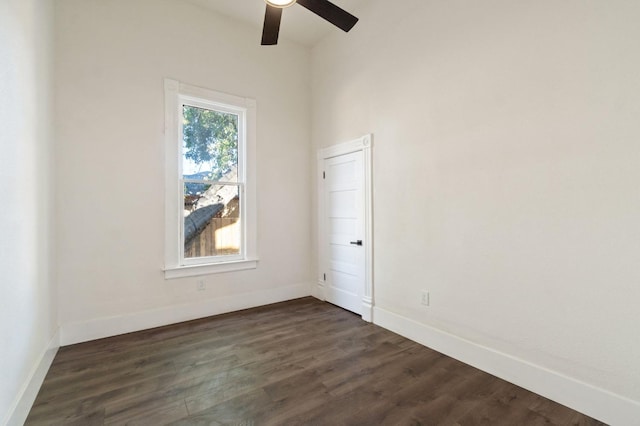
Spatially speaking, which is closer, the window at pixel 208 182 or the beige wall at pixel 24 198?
the beige wall at pixel 24 198

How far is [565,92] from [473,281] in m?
1.50

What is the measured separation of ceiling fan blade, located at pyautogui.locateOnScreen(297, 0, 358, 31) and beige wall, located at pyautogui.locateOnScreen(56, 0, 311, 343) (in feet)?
6.33

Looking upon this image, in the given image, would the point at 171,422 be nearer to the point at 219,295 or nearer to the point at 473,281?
the point at 219,295

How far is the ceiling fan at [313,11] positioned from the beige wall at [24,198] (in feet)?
4.98

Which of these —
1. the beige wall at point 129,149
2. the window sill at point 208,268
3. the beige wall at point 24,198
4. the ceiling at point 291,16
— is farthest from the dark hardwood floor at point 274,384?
the ceiling at point 291,16

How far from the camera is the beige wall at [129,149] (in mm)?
2855

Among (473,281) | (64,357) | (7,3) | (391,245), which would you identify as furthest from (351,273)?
(7,3)

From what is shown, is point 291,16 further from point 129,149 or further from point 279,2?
point 129,149

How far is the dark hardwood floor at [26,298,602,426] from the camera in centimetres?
182

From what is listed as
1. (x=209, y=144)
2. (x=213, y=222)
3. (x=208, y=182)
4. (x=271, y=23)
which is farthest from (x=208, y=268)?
(x=271, y=23)

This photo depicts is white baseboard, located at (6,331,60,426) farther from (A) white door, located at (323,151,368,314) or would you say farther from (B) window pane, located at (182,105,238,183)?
(A) white door, located at (323,151,368,314)

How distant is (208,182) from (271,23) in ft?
6.65

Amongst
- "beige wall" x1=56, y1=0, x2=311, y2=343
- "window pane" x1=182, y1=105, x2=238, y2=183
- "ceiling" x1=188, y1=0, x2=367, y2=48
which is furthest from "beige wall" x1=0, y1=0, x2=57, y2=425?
"ceiling" x1=188, y1=0, x2=367, y2=48

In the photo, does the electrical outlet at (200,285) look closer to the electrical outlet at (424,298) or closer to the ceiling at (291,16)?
the electrical outlet at (424,298)
